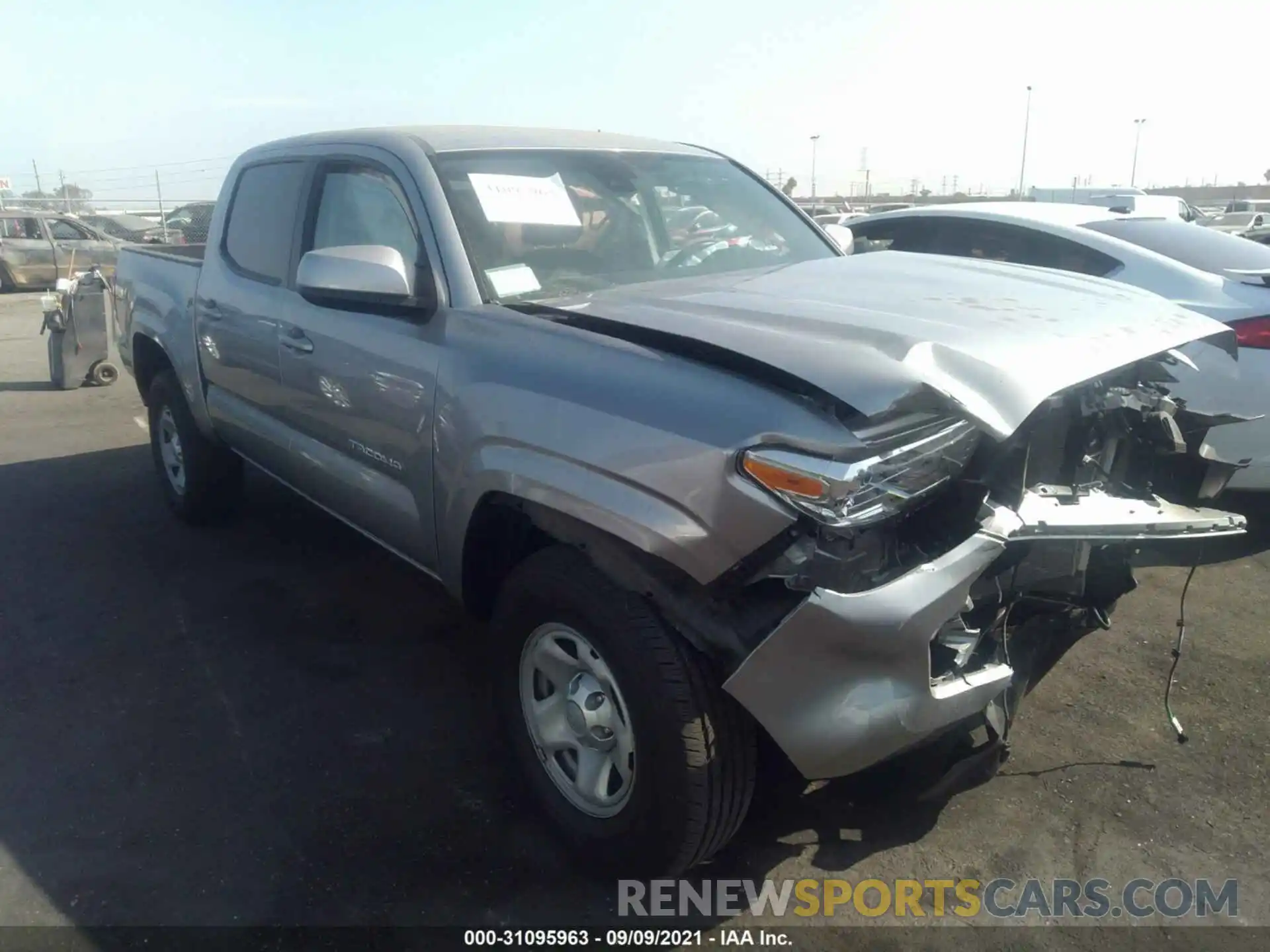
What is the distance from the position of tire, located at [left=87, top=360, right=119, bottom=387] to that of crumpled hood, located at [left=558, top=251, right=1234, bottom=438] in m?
8.30

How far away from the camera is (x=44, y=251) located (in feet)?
57.8

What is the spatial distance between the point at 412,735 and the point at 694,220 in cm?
215

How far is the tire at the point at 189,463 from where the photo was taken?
206 inches

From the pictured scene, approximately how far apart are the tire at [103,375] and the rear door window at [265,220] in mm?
6003

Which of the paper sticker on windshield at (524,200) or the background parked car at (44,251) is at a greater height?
the paper sticker on windshield at (524,200)

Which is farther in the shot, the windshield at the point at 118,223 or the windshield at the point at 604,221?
the windshield at the point at 118,223

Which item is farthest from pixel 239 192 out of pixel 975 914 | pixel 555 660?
pixel 975 914

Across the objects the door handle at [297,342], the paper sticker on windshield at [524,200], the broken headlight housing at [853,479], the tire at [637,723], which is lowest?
the tire at [637,723]

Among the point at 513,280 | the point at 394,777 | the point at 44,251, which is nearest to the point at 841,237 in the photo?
the point at 513,280

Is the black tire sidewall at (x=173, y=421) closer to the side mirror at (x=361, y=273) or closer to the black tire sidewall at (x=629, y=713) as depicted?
the side mirror at (x=361, y=273)

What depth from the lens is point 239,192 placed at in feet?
15.5

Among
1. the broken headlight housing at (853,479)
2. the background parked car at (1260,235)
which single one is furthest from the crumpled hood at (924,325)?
the background parked car at (1260,235)

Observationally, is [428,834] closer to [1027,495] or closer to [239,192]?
[1027,495]

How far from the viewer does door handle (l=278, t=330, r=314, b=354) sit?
12.2 ft
